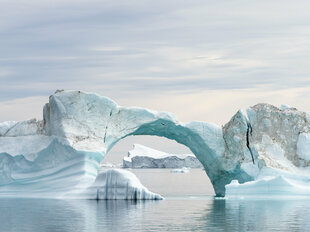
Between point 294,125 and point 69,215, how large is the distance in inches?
445

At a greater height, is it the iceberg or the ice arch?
the ice arch

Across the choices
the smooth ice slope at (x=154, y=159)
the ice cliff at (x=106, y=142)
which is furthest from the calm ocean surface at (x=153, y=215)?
the smooth ice slope at (x=154, y=159)

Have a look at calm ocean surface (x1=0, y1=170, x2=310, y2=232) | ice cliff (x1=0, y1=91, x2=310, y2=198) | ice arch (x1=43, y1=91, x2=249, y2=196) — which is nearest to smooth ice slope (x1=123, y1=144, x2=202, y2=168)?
ice arch (x1=43, y1=91, x2=249, y2=196)

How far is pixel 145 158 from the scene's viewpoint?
243 ft

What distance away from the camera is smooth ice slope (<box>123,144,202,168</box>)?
73.6 m

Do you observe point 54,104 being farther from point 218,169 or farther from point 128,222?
point 128,222

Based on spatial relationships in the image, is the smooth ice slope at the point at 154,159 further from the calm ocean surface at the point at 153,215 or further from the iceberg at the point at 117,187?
the iceberg at the point at 117,187

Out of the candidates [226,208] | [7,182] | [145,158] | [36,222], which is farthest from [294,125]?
[145,158]

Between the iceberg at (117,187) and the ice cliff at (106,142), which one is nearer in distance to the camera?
the iceberg at (117,187)

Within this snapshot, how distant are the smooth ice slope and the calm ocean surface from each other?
48890 millimetres

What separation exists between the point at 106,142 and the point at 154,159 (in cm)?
4743

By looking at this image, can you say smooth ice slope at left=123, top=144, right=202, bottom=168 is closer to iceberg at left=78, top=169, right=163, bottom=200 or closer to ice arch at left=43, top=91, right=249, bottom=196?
ice arch at left=43, top=91, right=249, bottom=196

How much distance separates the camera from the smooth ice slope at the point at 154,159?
241 ft

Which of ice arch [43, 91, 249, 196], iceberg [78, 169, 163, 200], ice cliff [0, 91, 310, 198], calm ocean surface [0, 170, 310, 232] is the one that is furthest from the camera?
ice arch [43, 91, 249, 196]
